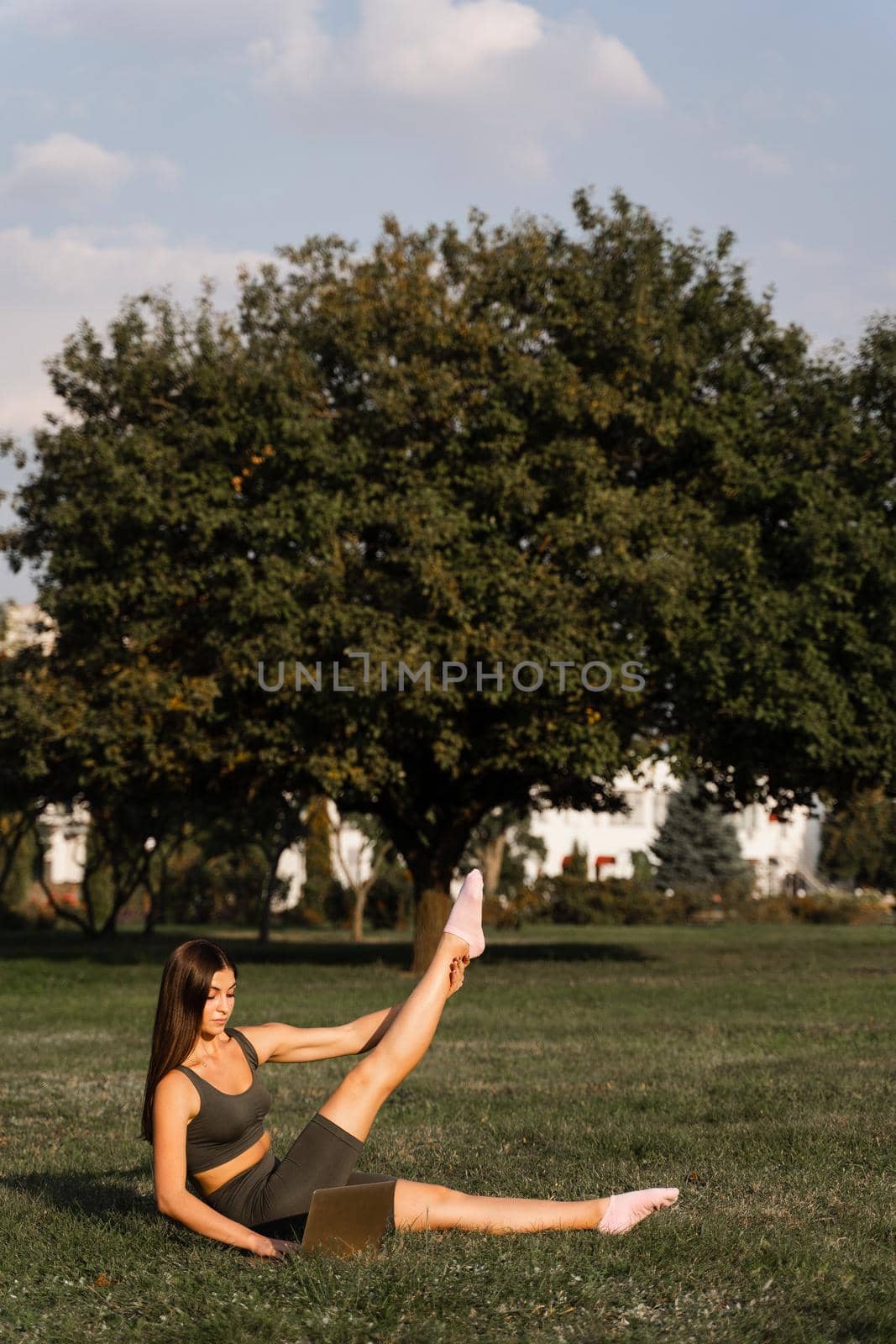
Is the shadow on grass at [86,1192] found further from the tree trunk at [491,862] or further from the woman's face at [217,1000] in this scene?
the tree trunk at [491,862]

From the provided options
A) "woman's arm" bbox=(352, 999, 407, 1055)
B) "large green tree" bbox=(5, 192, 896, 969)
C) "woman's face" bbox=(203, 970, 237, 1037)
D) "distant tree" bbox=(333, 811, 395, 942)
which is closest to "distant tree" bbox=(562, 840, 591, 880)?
"distant tree" bbox=(333, 811, 395, 942)

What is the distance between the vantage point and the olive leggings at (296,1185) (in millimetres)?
5371

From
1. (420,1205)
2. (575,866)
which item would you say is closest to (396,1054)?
(420,1205)

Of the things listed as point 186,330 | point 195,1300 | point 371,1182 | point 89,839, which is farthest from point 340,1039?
point 89,839

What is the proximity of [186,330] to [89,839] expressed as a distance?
1848cm

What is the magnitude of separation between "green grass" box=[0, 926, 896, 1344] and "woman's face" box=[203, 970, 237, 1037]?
837 mm

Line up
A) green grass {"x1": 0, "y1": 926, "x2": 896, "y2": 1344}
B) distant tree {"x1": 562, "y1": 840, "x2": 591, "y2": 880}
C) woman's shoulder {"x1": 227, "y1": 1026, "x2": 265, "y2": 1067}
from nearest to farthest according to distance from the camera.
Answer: green grass {"x1": 0, "y1": 926, "x2": 896, "y2": 1344} < woman's shoulder {"x1": 227, "y1": 1026, "x2": 265, "y2": 1067} < distant tree {"x1": 562, "y1": 840, "x2": 591, "y2": 880}

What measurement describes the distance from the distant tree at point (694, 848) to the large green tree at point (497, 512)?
116ft

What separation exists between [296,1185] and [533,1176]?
7.12ft

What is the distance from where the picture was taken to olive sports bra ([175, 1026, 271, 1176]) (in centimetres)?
543

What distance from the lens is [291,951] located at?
99.5ft

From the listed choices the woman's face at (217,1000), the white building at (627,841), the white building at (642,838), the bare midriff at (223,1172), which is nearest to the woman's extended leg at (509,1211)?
the bare midriff at (223,1172)

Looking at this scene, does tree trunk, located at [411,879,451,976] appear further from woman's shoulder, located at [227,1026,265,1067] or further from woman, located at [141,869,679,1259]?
woman, located at [141,869,679,1259]

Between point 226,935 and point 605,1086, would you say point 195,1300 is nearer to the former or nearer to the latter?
point 605,1086
